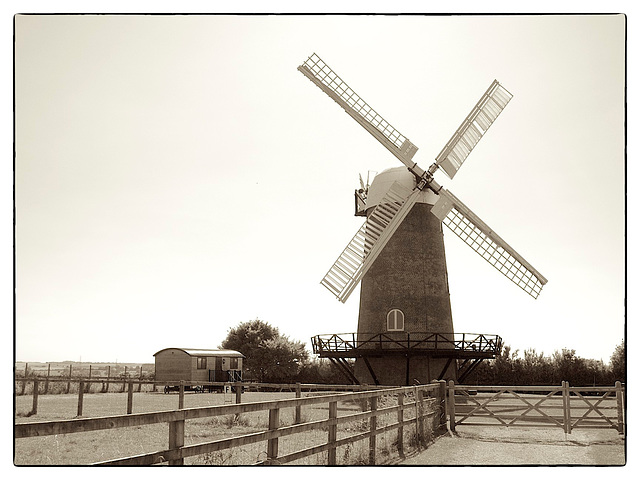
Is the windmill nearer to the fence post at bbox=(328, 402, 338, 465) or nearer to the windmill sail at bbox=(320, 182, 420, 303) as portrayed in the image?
the windmill sail at bbox=(320, 182, 420, 303)

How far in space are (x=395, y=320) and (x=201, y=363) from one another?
14.9 meters

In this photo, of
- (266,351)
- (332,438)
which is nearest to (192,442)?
(332,438)

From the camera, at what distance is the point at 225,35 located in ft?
29.9

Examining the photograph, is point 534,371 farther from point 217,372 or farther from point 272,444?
point 272,444

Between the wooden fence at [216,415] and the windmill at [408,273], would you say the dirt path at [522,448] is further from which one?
the windmill at [408,273]

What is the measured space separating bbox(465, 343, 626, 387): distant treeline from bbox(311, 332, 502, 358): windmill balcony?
27.1 ft

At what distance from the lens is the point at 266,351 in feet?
128

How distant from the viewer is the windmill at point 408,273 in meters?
18.8

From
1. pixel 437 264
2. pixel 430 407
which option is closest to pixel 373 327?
pixel 437 264

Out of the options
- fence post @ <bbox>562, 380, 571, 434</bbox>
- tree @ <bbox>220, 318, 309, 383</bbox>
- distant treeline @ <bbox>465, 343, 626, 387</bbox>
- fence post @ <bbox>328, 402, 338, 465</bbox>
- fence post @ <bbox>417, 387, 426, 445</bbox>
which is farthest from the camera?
tree @ <bbox>220, 318, 309, 383</bbox>

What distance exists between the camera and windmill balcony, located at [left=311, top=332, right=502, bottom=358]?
19281 millimetres

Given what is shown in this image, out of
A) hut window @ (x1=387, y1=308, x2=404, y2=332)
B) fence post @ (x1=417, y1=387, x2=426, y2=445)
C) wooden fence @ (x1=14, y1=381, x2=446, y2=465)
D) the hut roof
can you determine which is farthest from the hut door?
wooden fence @ (x1=14, y1=381, x2=446, y2=465)

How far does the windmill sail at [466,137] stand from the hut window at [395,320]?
13.8 feet
